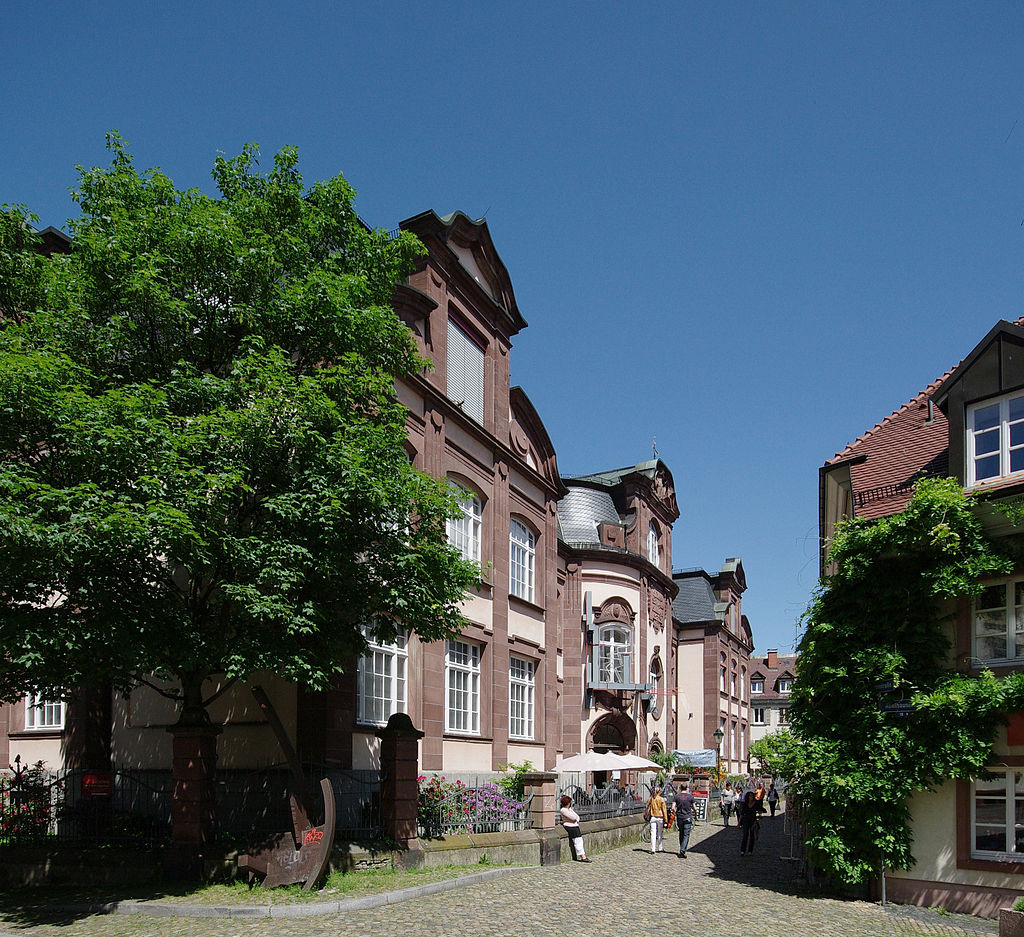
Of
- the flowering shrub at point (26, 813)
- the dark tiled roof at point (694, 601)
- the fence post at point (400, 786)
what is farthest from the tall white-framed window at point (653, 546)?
the flowering shrub at point (26, 813)

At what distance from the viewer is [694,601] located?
5738cm

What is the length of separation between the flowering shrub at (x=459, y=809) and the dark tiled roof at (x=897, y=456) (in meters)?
9.11

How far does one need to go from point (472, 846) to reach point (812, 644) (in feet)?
23.5

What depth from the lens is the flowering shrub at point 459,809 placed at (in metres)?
18.9

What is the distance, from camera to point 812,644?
1781cm

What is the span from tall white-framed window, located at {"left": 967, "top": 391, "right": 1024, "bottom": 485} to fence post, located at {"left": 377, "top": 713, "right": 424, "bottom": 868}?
10396 millimetres

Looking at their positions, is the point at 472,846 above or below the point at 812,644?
below

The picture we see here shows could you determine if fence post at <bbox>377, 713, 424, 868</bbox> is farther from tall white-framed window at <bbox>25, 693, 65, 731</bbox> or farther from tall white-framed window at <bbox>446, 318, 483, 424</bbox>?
tall white-framed window at <bbox>446, 318, 483, 424</bbox>

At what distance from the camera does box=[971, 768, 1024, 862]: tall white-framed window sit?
50.1ft

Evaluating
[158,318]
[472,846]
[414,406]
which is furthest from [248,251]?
[472,846]

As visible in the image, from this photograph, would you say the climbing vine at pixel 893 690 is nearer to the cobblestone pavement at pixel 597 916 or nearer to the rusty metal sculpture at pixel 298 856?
the cobblestone pavement at pixel 597 916

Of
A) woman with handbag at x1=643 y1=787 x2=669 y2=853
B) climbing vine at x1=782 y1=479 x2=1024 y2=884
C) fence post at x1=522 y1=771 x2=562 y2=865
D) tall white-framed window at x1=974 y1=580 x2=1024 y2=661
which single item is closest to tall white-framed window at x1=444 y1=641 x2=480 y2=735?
fence post at x1=522 y1=771 x2=562 y2=865

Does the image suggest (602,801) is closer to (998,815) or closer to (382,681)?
(382,681)

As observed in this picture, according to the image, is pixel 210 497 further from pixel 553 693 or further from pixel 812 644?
pixel 553 693
